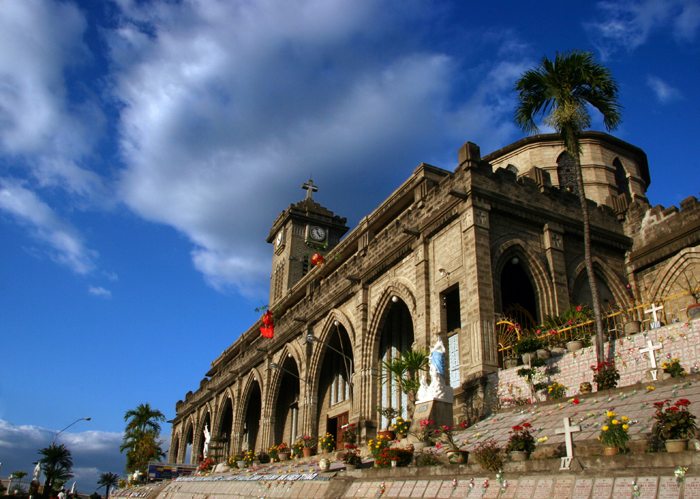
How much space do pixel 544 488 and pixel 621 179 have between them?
27176 mm

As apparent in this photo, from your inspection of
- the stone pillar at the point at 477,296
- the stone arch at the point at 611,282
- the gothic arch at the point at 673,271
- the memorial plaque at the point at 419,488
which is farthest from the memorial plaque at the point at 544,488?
the stone arch at the point at 611,282

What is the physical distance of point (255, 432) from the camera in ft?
136

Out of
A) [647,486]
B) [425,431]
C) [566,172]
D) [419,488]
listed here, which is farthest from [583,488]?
[566,172]

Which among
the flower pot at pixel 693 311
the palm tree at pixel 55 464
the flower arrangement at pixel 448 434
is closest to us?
the flower arrangement at pixel 448 434

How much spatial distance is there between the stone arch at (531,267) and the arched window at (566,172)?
11.6 metres

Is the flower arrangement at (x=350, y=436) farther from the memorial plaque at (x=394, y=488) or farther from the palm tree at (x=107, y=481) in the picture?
the palm tree at (x=107, y=481)

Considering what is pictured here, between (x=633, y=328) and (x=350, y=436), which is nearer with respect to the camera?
(x=633, y=328)

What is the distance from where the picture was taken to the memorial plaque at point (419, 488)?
9.63 m

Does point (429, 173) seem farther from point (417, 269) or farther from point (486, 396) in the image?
point (486, 396)

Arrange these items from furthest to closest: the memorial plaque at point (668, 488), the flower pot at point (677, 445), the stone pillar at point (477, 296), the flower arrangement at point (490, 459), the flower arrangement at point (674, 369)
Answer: the stone pillar at point (477, 296) → the flower arrangement at point (674, 369) → the flower arrangement at point (490, 459) → the flower pot at point (677, 445) → the memorial plaque at point (668, 488)

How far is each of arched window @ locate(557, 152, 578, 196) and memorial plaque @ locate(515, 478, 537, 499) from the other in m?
24.4

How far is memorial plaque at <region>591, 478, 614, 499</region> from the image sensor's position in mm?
6938

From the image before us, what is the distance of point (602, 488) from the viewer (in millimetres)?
7035

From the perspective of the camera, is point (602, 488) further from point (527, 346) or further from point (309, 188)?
point (309, 188)
